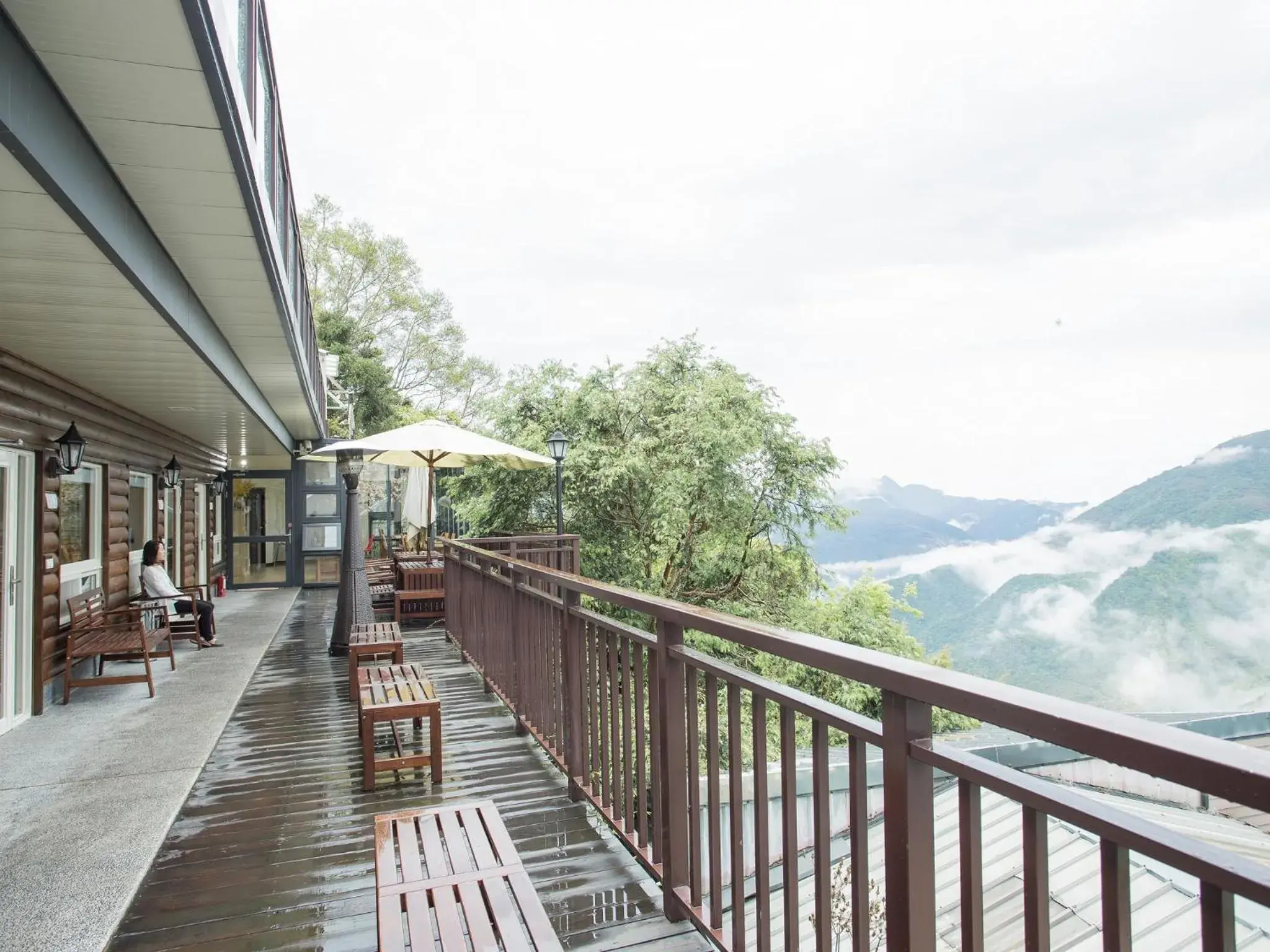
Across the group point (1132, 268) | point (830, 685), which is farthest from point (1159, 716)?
point (1132, 268)

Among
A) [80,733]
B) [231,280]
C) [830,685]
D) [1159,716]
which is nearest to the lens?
[231,280]

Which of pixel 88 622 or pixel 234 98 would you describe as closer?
pixel 234 98

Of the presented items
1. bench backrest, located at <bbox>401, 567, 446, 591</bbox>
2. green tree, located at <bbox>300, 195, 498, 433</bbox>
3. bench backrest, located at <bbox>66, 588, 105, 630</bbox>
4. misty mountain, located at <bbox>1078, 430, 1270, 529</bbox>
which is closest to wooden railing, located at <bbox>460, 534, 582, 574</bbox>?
bench backrest, located at <bbox>401, 567, 446, 591</bbox>

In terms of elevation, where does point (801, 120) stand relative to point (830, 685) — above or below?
above

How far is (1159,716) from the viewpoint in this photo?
36.1 ft

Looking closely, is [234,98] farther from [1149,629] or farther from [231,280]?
[1149,629]

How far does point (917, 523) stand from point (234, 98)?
2323 inches

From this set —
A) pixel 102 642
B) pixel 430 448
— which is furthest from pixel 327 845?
pixel 430 448

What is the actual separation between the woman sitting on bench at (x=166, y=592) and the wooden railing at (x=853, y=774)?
5.78 metres

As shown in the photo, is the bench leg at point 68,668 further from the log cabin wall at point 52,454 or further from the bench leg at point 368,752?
the bench leg at point 368,752

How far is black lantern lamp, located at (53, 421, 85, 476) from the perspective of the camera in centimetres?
550

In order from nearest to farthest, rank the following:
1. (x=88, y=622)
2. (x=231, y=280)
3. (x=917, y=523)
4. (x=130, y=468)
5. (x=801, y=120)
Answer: (x=231, y=280) → (x=88, y=622) → (x=130, y=468) → (x=801, y=120) → (x=917, y=523)

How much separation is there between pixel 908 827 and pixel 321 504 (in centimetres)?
1397

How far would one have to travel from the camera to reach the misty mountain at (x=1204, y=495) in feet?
127
